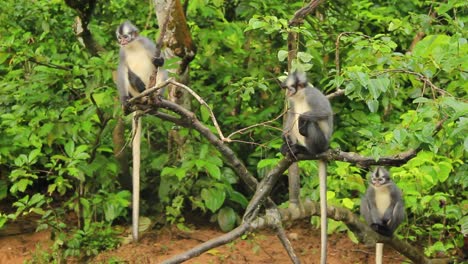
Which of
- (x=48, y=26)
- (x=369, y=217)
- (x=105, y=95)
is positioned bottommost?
(x=369, y=217)

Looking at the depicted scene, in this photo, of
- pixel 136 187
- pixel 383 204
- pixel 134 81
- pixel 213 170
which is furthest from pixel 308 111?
pixel 134 81

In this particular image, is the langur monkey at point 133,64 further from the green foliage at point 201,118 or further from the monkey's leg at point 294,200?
the monkey's leg at point 294,200

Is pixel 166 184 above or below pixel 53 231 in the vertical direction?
above

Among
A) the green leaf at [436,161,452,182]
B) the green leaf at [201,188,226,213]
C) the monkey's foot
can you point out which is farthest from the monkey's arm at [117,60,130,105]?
the green leaf at [436,161,452,182]

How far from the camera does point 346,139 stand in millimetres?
7414

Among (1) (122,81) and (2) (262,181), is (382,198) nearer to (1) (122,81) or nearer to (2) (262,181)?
(2) (262,181)

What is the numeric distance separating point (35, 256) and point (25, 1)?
115 inches

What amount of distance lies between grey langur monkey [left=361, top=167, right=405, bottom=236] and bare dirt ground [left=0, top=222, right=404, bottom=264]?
0.79 meters

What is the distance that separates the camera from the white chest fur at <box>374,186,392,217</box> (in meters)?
6.36

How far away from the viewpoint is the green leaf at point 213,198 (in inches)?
272

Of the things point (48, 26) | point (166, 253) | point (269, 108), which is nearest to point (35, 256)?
point (166, 253)

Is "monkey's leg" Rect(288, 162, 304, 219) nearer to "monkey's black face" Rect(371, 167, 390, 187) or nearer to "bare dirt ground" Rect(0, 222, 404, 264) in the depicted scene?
"monkey's black face" Rect(371, 167, 390, 187)

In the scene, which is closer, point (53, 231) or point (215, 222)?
point (53, 231)

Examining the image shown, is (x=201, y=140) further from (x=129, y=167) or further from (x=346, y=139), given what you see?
(x=346, y=139)
